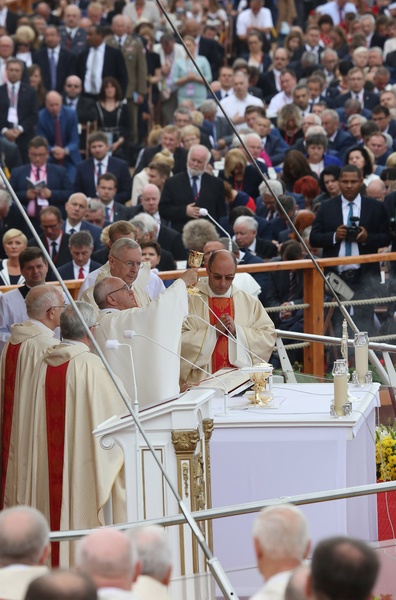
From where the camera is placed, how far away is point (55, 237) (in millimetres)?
12383

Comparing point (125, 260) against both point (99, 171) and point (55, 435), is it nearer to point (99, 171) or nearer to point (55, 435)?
point (55, 435)

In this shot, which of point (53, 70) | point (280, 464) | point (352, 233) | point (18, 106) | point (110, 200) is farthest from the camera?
point (53, 70)

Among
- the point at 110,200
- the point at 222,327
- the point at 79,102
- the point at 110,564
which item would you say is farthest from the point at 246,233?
the point at 110,564

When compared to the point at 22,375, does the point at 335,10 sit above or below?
above

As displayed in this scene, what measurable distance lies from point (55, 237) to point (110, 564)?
8661 millimetres

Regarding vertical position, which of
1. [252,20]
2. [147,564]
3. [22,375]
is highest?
[252,20]

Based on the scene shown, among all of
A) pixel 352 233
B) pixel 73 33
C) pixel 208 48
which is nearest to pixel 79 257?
pixel 352 233

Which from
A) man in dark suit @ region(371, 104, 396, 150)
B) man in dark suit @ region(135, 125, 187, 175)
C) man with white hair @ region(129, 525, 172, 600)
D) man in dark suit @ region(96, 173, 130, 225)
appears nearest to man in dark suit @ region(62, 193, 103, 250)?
man in dark suit @ region(96, 173, 130, 225)

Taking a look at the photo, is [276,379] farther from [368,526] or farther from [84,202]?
[84,202]

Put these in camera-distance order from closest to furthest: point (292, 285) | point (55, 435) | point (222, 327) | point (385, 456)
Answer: point (55, 435), point (222, 327), point (385, 456), point (292, 285)

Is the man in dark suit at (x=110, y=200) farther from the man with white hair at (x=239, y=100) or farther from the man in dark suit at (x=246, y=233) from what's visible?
the man with white hair at (x=239, y=100)

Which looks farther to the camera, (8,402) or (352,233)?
(352,233)

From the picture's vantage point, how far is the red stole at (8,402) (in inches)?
323

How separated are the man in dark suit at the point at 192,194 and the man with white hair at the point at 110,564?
30.6 feet
